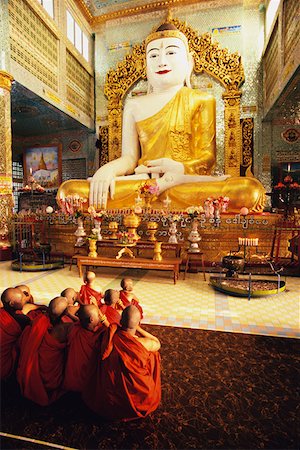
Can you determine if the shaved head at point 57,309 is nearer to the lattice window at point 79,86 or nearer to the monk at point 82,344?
the monk at point 82,344

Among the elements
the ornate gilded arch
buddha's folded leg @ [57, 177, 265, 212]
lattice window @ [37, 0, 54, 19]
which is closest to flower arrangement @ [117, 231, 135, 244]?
buddha's folded leg @ [57, 177, 265, 212]

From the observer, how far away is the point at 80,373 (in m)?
1.67

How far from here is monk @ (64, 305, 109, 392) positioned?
1646 millimetres

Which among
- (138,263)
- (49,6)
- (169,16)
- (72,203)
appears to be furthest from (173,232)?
(169,16)

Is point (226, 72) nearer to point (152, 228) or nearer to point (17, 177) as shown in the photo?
point (152, 228)

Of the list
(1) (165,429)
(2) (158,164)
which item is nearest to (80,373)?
(1) (165,429)

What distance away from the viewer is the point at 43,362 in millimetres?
1700

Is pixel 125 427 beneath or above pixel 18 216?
beneath

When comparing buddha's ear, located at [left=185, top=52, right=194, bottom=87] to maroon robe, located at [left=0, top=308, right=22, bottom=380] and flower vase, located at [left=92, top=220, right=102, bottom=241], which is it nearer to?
flower vase, located at [left=92, top=220, right=102, bottom=241]

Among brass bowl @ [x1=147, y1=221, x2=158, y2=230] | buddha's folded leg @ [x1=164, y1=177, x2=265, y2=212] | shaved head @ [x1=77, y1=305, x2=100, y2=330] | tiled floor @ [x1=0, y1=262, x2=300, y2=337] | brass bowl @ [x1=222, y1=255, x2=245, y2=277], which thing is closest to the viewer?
shaved head @ [x1=77, y1=305, x2=100, y2=330]

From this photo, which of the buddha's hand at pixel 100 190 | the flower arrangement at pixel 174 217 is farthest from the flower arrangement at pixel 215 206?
the buddha's hand at pixel 100 190

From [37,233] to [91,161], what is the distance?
3.93m

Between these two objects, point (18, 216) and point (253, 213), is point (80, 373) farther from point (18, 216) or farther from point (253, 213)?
point (18, 216)

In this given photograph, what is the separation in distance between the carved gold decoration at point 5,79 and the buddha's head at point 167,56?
10.9ft
